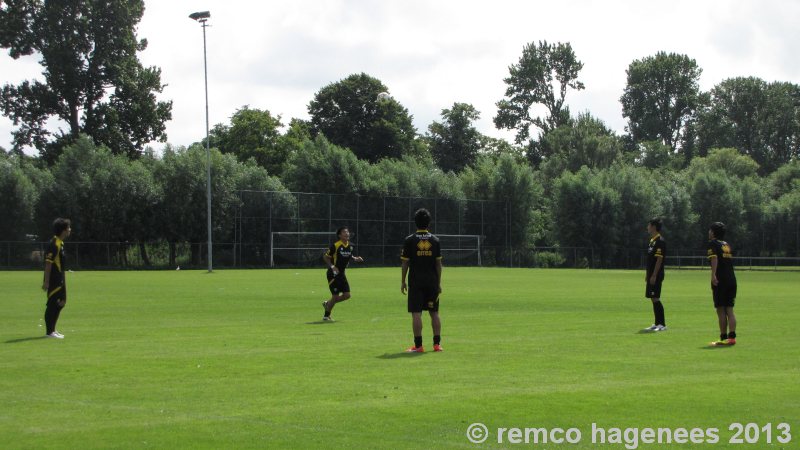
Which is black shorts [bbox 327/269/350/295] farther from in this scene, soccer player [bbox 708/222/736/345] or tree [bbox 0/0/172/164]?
tree [bbox 0/0/172/164]

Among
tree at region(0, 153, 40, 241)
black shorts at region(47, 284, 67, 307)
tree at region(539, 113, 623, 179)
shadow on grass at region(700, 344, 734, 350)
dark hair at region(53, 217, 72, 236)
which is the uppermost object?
tree at region(539, 113, 623, 179)

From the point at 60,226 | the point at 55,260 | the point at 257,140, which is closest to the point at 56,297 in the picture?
the point at 55,260

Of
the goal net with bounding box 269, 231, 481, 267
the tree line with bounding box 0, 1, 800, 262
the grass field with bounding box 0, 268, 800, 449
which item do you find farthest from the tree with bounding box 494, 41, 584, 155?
the grass field with bounding box 0, 268, 800, 449

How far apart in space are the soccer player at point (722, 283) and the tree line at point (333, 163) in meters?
59.2

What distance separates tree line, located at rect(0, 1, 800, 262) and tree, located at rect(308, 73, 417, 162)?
155 mm

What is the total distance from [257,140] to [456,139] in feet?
85.7

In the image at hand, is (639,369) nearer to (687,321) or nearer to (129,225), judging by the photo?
(687,321)

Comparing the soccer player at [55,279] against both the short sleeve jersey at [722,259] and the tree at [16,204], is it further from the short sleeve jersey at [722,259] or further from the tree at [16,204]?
→ the tree at [16,204]

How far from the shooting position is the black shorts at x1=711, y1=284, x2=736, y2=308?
55.6 ft

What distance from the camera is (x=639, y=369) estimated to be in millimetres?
13352

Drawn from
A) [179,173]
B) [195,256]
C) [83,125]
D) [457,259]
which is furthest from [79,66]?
[457,259]

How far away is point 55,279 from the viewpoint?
18.4m

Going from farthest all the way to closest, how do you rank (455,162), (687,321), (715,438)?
(455,162) < (687,321) < (715,438)

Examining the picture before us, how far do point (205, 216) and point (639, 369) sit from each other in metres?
63.1
